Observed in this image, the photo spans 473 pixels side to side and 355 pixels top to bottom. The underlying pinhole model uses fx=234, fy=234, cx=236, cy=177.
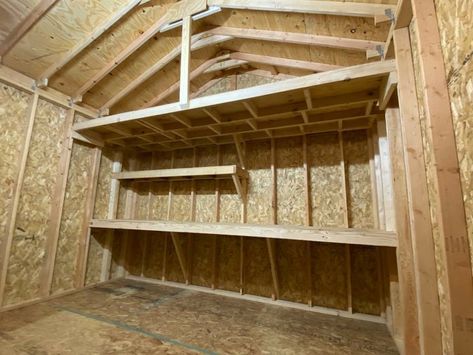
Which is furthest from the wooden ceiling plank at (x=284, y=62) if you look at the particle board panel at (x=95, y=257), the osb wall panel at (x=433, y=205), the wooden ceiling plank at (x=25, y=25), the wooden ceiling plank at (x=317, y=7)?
the particle board panel at (x=95, y=257)

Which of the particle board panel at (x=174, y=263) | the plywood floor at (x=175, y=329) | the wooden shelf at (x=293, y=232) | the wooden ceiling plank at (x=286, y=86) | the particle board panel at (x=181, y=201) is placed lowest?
the plywood floor at (x=175, y=329)

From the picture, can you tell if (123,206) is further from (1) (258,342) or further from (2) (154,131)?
(1) (258,342)

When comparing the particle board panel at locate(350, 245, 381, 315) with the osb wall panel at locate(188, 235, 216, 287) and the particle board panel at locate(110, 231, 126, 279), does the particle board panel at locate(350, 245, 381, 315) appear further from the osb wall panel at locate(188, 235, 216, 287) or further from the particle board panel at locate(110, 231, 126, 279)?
the particle board panel at locate(110, 231, 126, 279)

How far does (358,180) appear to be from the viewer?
291 centimetres

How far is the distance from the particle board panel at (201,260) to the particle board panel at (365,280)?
1.92 metres

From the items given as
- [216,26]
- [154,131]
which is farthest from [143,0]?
[154,131]

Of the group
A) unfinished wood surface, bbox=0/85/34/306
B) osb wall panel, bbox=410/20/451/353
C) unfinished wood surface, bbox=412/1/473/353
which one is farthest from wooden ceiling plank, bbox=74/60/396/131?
unfinished wood surface, bbox=0/85/34/306

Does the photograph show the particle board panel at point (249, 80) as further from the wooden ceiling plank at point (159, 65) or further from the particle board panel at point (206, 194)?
the particle board panel at point (206, 194)

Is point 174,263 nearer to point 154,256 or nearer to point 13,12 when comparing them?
point 154,256

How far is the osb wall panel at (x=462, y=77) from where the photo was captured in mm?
956

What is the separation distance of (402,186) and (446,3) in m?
1.18

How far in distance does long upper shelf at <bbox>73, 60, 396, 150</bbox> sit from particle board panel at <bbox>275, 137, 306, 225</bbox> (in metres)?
0.22

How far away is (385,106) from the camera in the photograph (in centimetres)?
206

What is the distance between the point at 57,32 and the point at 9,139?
49.5 inches
